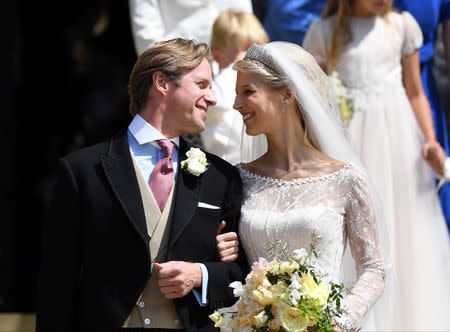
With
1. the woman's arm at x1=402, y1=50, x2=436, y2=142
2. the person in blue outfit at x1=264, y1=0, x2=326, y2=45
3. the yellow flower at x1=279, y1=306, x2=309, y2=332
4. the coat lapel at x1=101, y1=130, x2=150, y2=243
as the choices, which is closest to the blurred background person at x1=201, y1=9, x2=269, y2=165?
the person in blue outfit at x1=264, y1=0, x2=326, y2=45

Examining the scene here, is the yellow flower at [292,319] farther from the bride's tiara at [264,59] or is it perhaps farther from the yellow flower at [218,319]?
the bride's tiara at [264,59]

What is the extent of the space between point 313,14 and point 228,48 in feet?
3.98

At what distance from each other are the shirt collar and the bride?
1.65 feet

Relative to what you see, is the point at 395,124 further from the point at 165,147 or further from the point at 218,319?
the point at 218,319

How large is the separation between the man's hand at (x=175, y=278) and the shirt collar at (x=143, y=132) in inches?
22.6

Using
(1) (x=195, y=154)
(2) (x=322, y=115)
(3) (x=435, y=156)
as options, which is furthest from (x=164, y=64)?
(3) (x=435, y=156)

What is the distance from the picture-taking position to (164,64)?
4.01 m

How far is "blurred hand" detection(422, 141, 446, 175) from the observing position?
5.52 meters

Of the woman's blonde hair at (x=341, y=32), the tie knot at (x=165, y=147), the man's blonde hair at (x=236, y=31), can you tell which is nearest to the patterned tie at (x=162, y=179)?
the tie knot at (x=165, y=147)

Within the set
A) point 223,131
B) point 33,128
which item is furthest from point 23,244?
point 223,131

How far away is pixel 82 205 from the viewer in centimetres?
377

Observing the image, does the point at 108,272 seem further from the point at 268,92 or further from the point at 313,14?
the point at 313,14

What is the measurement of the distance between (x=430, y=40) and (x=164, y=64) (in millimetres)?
2658

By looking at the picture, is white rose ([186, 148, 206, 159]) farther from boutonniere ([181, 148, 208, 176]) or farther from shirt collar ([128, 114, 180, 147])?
shirt collar ([128, 114, 180, 147])
